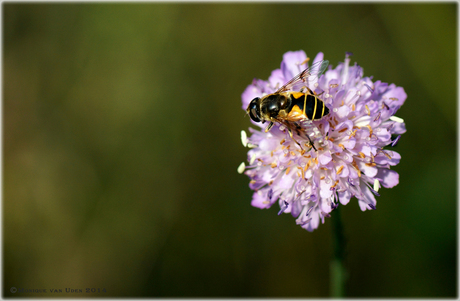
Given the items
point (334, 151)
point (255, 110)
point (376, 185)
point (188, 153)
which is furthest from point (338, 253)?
point (188, 153)

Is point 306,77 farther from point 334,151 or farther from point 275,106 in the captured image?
point 334,151

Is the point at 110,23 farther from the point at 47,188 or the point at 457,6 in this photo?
the point at 457,6

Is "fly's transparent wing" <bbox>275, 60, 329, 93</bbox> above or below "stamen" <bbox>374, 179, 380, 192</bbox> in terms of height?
above

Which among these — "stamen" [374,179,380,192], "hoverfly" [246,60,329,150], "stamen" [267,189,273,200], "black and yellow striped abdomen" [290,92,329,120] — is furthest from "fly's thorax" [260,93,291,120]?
"stamen" [374,179,380,192]

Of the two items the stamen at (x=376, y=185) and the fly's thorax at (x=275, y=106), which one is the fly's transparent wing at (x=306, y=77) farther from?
the stamen at (x=376, y=185)

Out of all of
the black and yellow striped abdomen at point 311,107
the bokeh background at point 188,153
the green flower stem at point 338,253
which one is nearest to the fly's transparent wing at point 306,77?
the black and yellow striped abdomen at point 311,107

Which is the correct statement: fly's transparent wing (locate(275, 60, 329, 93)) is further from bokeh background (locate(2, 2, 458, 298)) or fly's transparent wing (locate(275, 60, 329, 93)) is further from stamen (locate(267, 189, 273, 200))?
bokeh background (locate(2, 2, 458, 298))

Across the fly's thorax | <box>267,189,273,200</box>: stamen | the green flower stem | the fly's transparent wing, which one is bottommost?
the green flower stem
